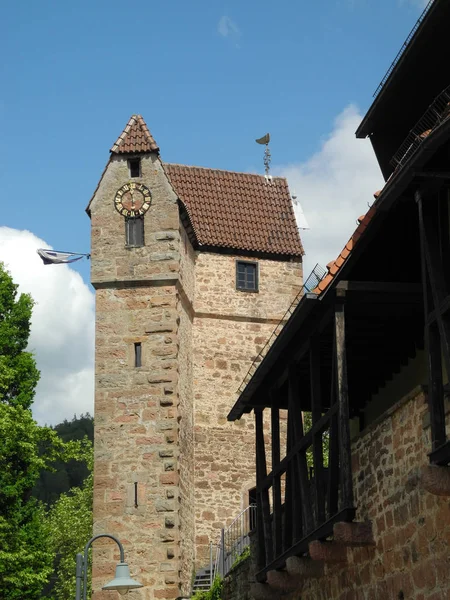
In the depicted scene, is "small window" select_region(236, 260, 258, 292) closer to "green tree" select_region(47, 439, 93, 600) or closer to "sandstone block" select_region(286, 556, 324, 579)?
"sandstone block" select_region(286, 556, 324, 579)

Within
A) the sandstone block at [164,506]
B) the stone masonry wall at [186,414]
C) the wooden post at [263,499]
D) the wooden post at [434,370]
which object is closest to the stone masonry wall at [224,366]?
the stone masonry wall at [186,414]

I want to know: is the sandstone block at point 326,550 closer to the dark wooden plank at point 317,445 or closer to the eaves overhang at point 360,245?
the dark wooden plank at point 317,445

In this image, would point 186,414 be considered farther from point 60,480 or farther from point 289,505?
point 60,480

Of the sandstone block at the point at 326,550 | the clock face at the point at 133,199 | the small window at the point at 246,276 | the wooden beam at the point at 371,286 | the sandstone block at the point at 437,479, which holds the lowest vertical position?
the sandstone block at the point at 326,550

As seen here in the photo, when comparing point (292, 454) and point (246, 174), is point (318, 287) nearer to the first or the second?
point (292, 454)

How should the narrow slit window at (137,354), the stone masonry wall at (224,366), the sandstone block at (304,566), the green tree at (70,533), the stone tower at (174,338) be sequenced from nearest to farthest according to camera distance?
the sandstone block at (304,566) < the stone tower at (174,338) < the narrow slit window at (137,354) < the stone masonry wall at (224,366) < the green tree at (70,533)

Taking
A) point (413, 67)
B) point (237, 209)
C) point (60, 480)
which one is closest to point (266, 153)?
point (237, 209)

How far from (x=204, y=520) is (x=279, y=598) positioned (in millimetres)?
10031

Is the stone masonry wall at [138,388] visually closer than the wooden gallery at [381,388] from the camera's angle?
No

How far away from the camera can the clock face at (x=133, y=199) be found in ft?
90.5

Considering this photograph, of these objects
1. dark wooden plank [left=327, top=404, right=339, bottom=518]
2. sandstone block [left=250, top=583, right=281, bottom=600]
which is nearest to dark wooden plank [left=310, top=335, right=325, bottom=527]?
dark wooden plank [left=327, top=404, right=339, bottom=518]

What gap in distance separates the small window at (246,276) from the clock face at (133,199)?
3.73 meters

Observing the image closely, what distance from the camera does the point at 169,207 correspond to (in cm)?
2748

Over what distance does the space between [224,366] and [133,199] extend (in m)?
4.78
